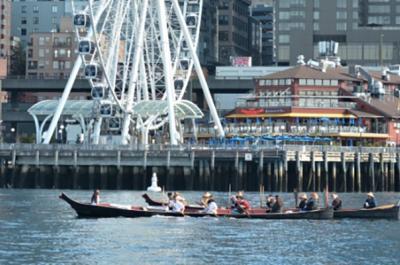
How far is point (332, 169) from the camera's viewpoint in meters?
135

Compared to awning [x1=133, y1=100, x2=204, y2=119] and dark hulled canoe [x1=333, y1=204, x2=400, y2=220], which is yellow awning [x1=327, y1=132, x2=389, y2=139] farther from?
dark hulled canoe [x1=333, y1=204, x2=400, y2=220]

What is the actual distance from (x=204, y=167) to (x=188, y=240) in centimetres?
5694

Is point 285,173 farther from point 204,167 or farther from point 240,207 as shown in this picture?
point 240,207

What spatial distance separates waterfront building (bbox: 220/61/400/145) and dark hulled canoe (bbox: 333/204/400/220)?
64412mm

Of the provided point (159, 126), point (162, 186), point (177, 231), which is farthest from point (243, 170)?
point (177, 231)

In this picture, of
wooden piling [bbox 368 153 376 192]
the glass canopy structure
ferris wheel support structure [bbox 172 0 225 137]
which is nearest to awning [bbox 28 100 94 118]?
the glass canopy structure

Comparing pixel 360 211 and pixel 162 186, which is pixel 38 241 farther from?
pixel 162 186

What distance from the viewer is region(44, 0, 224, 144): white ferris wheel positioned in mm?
145125

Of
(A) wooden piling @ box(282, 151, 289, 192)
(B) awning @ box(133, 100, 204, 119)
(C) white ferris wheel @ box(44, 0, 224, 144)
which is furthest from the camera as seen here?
(B) awning @ box(133, 100, 204, 119)

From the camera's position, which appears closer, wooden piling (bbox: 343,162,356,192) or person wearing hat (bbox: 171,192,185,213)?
person wearing hat (bbox: 171,192,185,213)

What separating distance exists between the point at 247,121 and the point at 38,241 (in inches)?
3573

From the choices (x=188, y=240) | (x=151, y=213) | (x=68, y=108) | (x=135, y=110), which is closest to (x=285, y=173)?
(x=135, y=110)

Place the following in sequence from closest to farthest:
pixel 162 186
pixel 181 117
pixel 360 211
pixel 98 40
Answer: pixel 360 211, pixel 162 186, pixel 98 40, pixel 181 117

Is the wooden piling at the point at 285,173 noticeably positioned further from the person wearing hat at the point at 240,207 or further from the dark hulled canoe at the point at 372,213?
the person wearing hat at the point at 240,207
